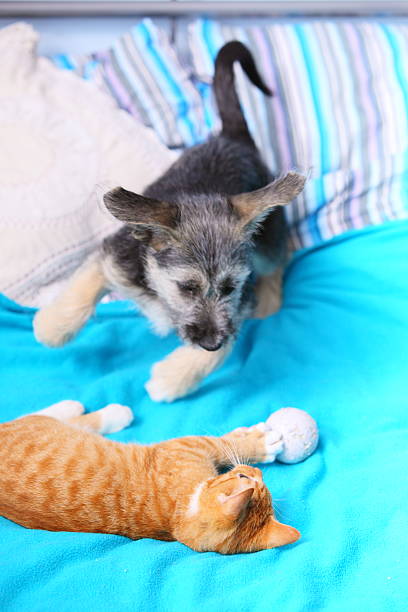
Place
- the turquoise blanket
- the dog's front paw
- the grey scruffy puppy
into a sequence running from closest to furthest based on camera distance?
the turquoise blanket → the grey scruffy puppy → the dog's front paw

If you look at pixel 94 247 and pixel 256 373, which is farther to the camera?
pixel 94 247

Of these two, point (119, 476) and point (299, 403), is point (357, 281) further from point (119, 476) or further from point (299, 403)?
point (119, 476)

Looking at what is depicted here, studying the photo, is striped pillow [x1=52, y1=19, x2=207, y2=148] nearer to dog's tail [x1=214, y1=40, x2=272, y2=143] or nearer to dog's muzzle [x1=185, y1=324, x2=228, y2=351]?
dog's tail [x1=214, y1=40, x2=272, y2=143]

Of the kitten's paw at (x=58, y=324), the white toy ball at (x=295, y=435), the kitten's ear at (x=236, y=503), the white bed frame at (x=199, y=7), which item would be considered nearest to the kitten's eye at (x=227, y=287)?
the white toy ball at (x=295, y=435)

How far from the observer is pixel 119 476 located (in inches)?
63.2

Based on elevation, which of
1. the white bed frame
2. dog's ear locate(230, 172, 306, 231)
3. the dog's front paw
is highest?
the white bed frame

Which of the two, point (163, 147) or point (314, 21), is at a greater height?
point (314, 21)

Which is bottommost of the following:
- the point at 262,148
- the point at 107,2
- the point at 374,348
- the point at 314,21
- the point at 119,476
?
the point at 374,348

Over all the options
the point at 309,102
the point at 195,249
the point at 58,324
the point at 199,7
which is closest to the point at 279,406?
the point at 195,249

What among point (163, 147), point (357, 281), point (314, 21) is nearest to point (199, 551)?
point (357, 281)

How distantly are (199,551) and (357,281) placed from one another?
1562mm

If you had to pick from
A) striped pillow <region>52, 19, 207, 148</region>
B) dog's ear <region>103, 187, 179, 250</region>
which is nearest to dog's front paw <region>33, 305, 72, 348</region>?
dog's ear <region>103, 187, 179, 250</region>

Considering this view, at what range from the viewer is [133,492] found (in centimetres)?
158

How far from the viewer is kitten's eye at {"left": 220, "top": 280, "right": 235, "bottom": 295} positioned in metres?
2.01
